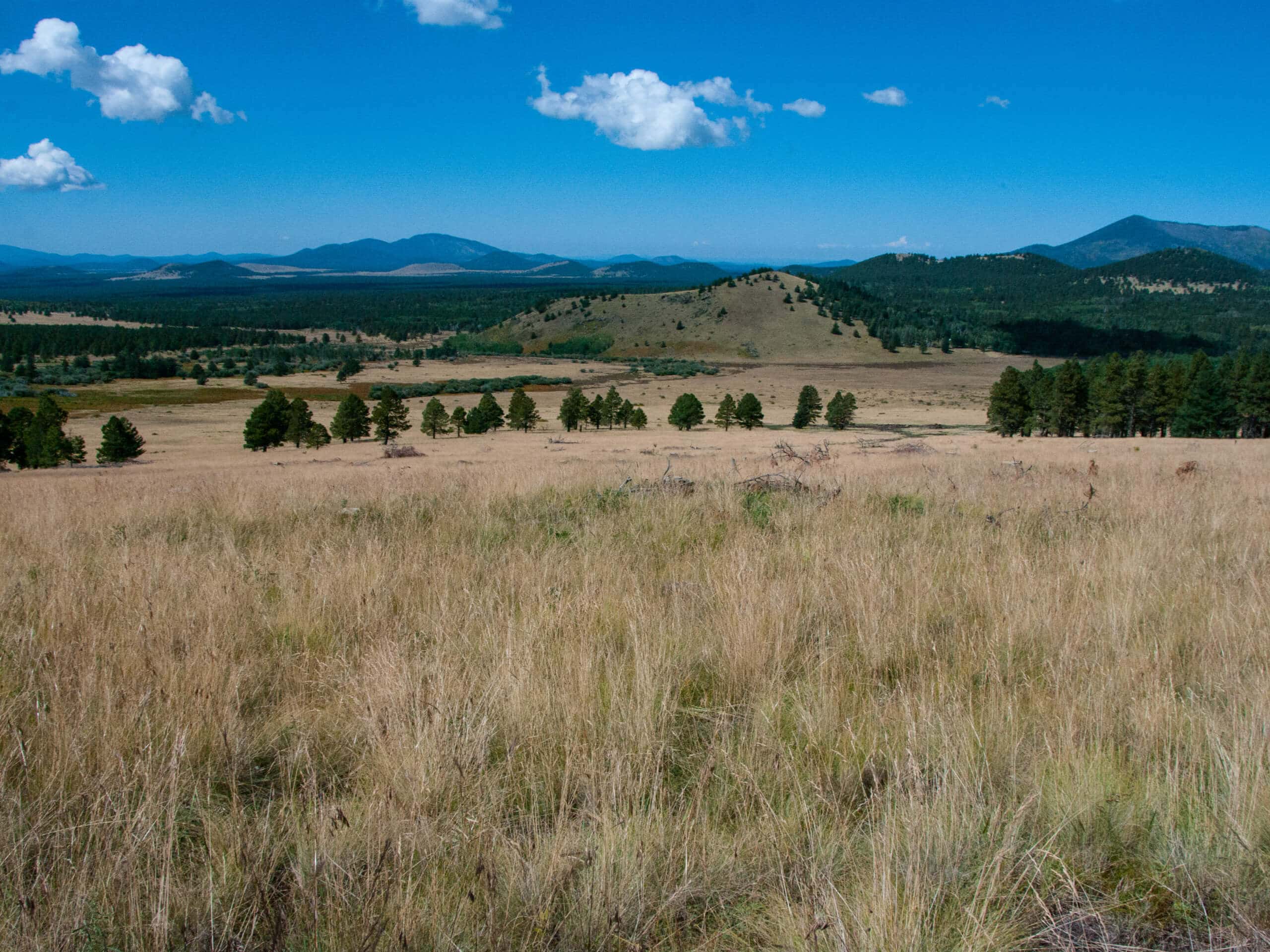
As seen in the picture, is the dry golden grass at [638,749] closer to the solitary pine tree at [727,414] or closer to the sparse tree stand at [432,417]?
the sparse tree stand at [432,417]

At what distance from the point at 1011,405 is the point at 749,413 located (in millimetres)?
22468

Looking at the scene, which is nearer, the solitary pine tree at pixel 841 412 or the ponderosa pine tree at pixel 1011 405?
the ponderosa pine tree at pixel 1011 405

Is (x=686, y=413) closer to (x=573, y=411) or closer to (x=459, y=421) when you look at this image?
(x=573, y=411)

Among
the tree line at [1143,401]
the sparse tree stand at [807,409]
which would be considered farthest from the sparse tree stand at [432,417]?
the tree line at [1143,401]

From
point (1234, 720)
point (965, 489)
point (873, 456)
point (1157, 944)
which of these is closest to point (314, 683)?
point (1157, 944)

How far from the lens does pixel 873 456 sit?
Answer: 1922 centimetres

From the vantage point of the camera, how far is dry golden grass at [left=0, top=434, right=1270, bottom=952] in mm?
1854

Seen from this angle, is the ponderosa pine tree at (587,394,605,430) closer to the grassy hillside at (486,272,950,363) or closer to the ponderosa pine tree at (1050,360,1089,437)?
the ponderosa pine tree at (1050,360,1089,437)

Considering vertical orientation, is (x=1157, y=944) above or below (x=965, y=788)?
below

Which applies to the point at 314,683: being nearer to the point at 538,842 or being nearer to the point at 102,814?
the point at 102,814

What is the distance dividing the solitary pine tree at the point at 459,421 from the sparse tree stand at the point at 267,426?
14.2m

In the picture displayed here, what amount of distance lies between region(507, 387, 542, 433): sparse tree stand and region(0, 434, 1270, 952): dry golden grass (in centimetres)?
6240

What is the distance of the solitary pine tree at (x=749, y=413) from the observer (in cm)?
6775

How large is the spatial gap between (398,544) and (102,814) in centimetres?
357
